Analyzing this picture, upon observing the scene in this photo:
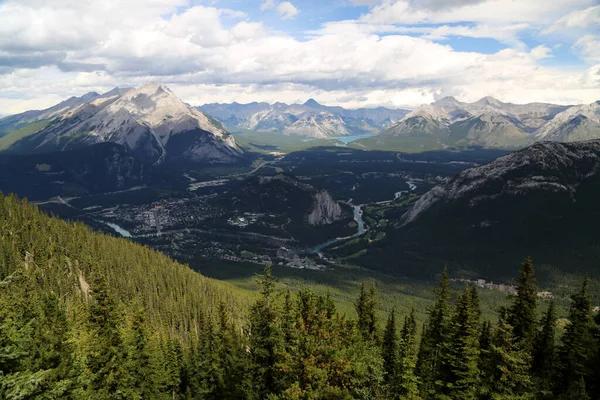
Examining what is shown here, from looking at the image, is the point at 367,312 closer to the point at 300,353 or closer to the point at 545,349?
the point at 545,349

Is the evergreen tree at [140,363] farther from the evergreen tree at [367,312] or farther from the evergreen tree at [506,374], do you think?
the evergreen tree at [506,374]

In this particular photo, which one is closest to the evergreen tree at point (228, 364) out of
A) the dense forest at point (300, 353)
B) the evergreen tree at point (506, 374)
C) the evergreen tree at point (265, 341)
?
the dense forest at point (300, 353)

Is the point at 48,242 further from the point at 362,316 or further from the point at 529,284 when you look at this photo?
the point at 529,284

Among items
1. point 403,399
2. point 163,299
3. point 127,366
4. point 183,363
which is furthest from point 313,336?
point 163,299

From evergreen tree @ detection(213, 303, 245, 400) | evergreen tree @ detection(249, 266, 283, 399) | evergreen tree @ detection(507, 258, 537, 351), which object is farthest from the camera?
evergreen tree @ detection(213, 303, 245, 400)

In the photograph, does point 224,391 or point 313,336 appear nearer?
point 313,336

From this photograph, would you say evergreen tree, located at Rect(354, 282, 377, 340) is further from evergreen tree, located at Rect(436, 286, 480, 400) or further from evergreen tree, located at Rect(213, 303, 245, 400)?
evergreen tree, located at Rect(436, 286, 480, 400)

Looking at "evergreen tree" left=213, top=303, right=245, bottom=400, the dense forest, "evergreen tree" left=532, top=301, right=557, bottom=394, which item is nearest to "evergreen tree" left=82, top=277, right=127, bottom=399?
the dense forest
